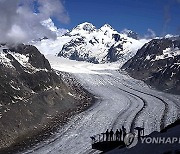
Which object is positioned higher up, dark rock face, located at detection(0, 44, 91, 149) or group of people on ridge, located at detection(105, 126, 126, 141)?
dark rock face, located at detection(0, 44, 91, 149)

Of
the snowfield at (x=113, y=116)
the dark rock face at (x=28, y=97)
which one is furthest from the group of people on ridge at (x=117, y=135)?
the dark rock face at (x=28, y=97)

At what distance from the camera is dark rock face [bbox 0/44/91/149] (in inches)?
A: 2831

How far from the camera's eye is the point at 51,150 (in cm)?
5962

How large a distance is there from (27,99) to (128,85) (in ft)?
234

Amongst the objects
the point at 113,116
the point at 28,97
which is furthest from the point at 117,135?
the point at 28,97

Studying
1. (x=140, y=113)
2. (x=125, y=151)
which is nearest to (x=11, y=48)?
(x=140, y=113)

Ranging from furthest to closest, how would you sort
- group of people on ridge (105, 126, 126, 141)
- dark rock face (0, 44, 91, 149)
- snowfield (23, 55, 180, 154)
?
dark rock face (0, 44, 91, 149), snowfield (23, 55, 180, 154), group of people on ridge (105, 126, 126, 141)

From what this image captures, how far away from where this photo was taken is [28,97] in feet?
284

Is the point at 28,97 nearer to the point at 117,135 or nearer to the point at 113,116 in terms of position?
the point at 113,116

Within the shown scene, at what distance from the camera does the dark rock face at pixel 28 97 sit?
236 ft

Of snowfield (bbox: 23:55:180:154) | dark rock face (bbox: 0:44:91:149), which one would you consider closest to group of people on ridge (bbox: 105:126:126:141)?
snowfield (bbox: 23:55:180:154)

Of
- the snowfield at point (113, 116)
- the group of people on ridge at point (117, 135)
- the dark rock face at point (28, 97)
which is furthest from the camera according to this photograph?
the dark rock face at point (28, 97)

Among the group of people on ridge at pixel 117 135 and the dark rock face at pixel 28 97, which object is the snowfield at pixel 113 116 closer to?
the dark rock face at pixel 28 97

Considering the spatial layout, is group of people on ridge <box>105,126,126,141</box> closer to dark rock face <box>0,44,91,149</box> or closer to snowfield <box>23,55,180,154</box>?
snowfield <box>23,55,180,154</box>
